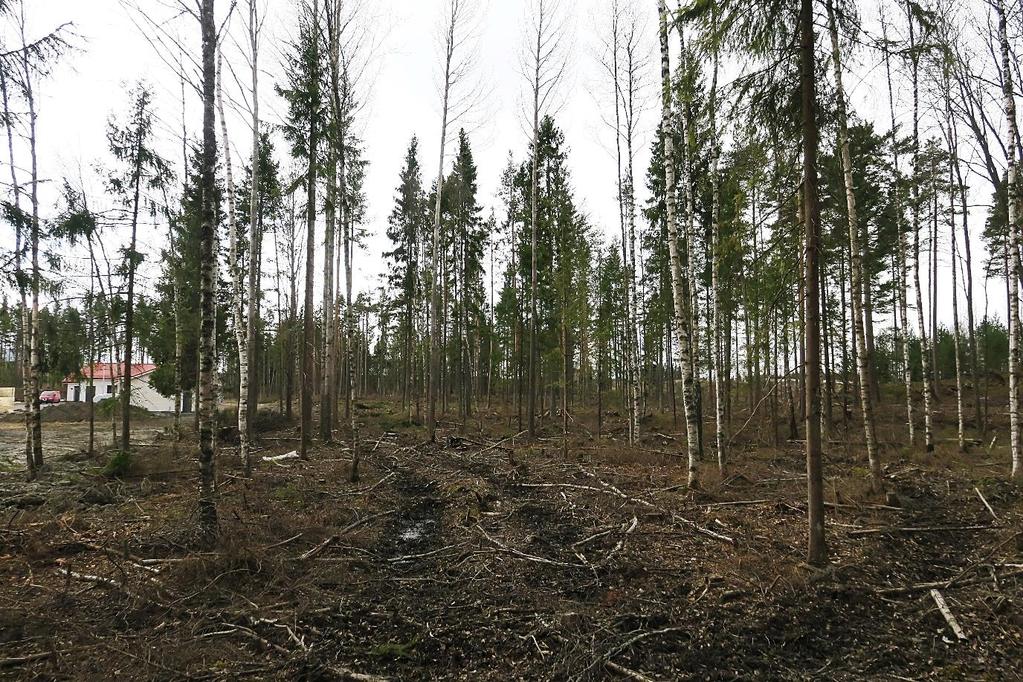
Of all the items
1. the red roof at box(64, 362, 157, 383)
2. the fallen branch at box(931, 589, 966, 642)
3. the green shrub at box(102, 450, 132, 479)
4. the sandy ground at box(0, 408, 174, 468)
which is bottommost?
the sandy ground at box(0, 408, 174, 468)

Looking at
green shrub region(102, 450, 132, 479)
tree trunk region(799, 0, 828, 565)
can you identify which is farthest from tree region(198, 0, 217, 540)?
tree trunk region(799, 0, 828, 565)

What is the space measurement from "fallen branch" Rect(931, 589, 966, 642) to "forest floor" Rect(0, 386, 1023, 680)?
0.14 feet

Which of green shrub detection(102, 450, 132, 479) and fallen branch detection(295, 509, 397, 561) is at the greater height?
green shrub detection(102, 450, 132, 479)

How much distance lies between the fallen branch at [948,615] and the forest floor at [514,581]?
0.14 feet

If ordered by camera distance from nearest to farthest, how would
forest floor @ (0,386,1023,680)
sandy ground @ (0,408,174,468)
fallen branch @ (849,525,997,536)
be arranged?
forest floor @ (0,386,1023,680), fallen branch @ (849,525,997,536), sandy ground @ (0,408,174,468)

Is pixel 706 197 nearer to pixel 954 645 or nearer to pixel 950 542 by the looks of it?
pixel 950 542

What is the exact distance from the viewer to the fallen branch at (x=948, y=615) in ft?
15.7

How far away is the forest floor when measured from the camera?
174 inches

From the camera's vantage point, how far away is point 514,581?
20.3 ft

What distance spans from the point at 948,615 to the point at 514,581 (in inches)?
175

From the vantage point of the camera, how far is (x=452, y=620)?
→ 17.1ft

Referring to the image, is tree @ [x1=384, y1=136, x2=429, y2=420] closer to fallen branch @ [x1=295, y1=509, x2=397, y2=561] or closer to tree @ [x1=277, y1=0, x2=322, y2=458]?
tree @ [x1=277, y1=0, x2=322, y2=458]

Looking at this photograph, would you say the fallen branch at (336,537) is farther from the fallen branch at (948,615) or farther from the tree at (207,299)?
the fallen branch at (948,615)

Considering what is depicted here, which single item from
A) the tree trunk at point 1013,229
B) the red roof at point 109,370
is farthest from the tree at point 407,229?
the tree trunk at point 1013,229
